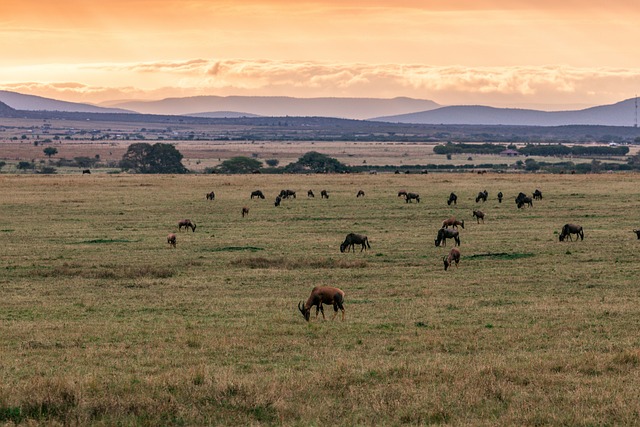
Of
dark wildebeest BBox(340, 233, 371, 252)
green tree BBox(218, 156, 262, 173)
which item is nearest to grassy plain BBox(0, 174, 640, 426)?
dark wildebeest BBox(340, 233, 371, 252)

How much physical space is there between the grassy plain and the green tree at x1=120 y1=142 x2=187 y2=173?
7894cm

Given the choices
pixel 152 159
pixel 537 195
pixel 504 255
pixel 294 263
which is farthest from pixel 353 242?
pixel 152 159

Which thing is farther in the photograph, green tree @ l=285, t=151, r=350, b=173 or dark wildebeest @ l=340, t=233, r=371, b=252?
green tree @ l=285, t=151, r=350, b=173

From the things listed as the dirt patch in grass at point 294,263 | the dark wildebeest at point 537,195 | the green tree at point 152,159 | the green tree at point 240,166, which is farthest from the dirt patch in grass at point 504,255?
the green tree at point 152,159

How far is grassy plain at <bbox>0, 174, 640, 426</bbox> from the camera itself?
1198 cm

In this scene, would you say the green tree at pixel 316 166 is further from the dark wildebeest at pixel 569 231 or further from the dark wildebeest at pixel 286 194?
the dark wildebeest at pixel 569 231

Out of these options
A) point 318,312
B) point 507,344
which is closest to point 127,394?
point 507,344

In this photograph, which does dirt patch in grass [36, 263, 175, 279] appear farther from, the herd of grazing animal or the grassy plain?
the herd of grazing animal

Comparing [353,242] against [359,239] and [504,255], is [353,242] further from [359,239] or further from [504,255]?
[504,255]

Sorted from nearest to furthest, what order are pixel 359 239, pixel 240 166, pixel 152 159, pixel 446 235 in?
pixel 359 239
pixel 446 235
pixel 240 166
pixel 152 159

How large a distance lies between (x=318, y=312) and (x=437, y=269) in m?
8.83

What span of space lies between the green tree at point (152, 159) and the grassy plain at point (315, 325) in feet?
259

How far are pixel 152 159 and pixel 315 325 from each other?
366 ft

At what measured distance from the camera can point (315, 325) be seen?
1916cm
